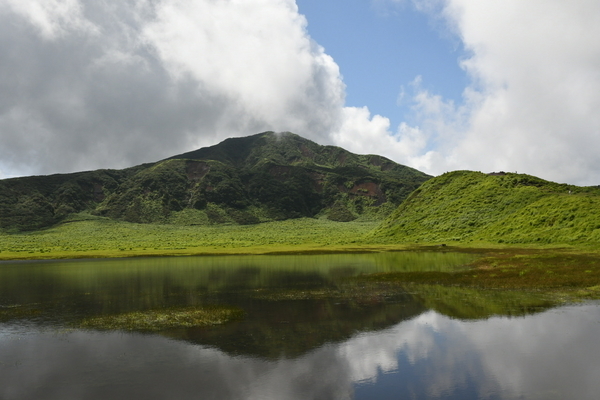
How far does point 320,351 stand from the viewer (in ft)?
70.6

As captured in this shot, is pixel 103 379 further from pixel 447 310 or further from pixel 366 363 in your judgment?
pixel 447 310

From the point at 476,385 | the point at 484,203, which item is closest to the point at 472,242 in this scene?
the point at 484,203

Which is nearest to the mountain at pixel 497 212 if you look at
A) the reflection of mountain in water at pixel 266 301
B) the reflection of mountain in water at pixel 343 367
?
the reflection of mountain in water at pixel 266 301

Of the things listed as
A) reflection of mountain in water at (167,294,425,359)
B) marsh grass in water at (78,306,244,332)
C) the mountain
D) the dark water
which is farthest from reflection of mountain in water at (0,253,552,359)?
the mountain

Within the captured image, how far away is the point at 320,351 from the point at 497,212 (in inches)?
4301

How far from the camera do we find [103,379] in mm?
18547

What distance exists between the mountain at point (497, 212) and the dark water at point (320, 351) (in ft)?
190

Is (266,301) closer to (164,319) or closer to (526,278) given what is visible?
(164,319)

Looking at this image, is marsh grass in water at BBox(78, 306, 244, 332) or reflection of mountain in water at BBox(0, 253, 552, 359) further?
marsh grass in water at BBox(78, 306, 244, 332)

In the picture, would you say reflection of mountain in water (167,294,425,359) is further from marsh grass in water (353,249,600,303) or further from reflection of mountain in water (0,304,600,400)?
marsh grass in water (353,249,600,303)

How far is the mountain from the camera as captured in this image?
270 ft

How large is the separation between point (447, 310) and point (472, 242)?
7466 centimetres

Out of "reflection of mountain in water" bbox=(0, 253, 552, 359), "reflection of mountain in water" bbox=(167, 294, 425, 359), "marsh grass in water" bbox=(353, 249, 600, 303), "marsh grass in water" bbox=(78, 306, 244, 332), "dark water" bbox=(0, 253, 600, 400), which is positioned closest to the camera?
"dark water" bbox=(0, 253, 600, 400)

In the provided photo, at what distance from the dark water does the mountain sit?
5795 cm
